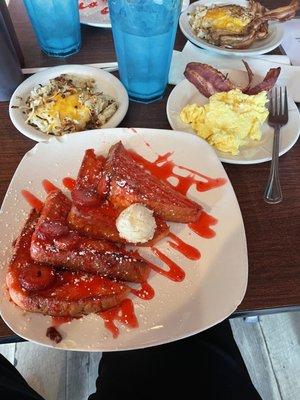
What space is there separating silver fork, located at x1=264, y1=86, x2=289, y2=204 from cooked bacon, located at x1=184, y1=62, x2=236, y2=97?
0.45 ft

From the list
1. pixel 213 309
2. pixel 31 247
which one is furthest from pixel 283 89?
pixel 31 247

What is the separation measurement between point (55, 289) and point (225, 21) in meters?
1.19

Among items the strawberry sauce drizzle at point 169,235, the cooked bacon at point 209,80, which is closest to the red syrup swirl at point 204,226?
the strawberry sauce drizzle at point 169,235

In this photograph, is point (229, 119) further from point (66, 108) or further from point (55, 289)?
point (55, 289)

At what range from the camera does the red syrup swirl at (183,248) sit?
2.70ft

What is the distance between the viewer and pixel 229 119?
3.43 feet

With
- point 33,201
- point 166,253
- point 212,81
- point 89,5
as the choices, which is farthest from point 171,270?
point 89,5

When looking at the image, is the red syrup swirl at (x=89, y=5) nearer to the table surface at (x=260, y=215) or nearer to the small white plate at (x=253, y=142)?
the table surface at (x=260, y=215)

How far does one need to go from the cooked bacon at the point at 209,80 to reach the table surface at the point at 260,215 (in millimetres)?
137

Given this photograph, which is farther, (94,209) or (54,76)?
(54,76)

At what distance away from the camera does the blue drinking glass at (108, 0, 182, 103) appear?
3.57ft

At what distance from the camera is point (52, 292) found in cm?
75

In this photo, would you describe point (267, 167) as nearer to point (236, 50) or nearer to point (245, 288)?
point (245, 288)

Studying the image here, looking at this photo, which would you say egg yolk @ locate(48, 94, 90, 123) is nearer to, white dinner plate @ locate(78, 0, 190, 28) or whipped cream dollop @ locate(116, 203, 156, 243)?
whipped cream dollop @ locate(116, 203, 156, 243)
